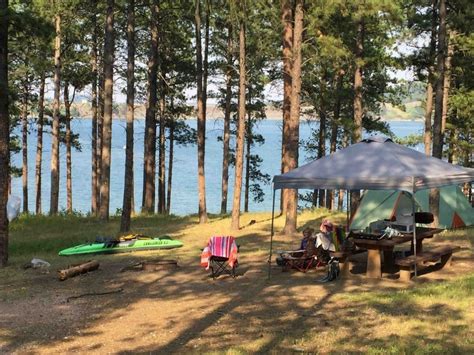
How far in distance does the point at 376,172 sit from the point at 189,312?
14.1 feet

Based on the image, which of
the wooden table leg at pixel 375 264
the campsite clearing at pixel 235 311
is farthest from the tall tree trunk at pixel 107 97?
the wooden table leg at pixel 375 264

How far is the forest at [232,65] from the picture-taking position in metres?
16.5

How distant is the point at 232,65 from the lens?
25.8 m

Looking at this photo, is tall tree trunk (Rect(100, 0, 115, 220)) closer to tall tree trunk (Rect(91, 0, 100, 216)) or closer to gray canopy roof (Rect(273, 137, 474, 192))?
tall tree trunk (Rect(91, 0, 100, 216))

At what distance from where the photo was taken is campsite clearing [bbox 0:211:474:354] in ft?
21.3

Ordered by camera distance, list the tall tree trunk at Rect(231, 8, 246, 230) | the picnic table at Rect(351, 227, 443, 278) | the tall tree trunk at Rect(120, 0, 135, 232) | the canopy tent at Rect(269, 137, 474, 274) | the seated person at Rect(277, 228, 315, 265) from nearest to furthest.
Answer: the canopy tent at Rect(269, 137, 474, 274) < the picnic table at Rect(351, 227, 443, 278) < the seated person at Rect(277, 228, 315, 265) < the tall tree trunk at Rect(231, 8, 246, 230) < the tall tree trunk at Rect(120, 0, 135, 232)

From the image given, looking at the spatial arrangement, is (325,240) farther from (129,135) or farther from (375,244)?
(129,135)

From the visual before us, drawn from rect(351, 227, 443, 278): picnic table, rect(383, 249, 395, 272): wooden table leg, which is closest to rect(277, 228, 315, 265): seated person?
rect(351, 227, 443, 278): picnic table

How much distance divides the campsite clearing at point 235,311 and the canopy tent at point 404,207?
14.2 feet

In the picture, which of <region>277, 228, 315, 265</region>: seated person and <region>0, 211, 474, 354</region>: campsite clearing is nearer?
<region>0, 211, 474, 354</region>: campsite clearing

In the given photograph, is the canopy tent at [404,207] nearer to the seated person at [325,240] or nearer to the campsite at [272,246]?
the campsite at [272,246]

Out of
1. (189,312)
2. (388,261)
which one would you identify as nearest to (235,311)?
(189,312)

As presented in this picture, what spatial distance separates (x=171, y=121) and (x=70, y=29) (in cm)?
855

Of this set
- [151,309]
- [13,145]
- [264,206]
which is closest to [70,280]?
[151,309]
